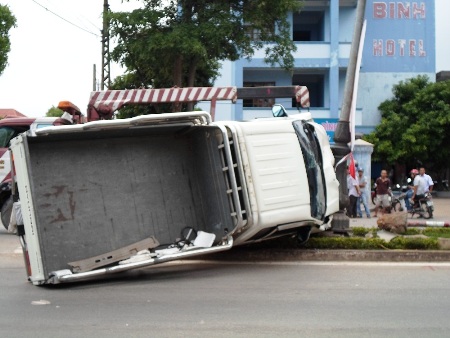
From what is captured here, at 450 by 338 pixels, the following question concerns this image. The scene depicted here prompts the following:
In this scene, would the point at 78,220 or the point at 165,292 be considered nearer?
the point at 165,292

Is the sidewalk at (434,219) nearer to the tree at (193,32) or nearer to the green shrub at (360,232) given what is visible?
the green shrub at (360,232)

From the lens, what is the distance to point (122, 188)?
9836 millimetres

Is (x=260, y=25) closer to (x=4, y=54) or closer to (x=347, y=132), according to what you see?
(x=347, y=132)

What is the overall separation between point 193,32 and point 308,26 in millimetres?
18496

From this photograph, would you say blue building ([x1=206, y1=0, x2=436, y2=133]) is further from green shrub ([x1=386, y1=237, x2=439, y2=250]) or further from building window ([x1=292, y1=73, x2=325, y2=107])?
green shrub ([x1=386, y1=237, x2=439, y2=250])

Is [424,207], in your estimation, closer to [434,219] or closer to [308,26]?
[434,219]

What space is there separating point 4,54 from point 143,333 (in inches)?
1021

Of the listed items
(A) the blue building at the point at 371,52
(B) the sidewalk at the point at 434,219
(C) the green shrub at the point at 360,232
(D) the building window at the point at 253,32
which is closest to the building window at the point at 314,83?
(A) the blue building at the point at 371,52

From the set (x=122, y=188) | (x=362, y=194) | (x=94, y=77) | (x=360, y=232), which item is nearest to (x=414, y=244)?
(x=360, y=232)

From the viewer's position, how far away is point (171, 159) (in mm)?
10266

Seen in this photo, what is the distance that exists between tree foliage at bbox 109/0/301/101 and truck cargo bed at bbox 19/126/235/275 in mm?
7898

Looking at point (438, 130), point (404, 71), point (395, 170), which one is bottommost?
point (395, 170)

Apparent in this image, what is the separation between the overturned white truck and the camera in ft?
29.9

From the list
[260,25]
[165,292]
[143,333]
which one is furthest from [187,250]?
[260,25]
